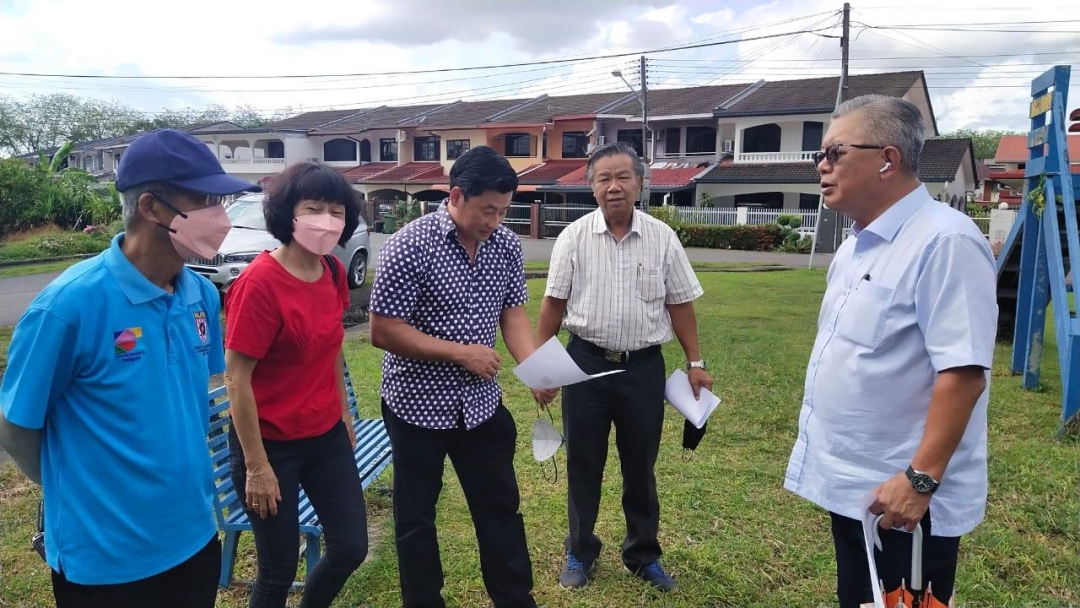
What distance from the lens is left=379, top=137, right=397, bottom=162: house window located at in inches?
1604

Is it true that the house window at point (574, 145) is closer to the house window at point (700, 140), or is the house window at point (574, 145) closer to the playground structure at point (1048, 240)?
the house window at point (700, 140)

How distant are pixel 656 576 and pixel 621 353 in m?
1.02

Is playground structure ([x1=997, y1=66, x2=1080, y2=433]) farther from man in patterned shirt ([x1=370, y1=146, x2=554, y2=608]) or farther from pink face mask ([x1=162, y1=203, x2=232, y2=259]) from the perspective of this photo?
pink face mask ([x1=162, y1=203, x2=232, y2=259])

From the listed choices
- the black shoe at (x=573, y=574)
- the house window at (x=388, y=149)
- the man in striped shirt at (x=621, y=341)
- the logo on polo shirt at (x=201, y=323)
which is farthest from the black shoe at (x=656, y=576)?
the house window at (x=388, y=149)

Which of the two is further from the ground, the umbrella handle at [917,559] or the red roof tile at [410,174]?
the red roof tile at [410,174]

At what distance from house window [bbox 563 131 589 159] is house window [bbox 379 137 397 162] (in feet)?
36.9

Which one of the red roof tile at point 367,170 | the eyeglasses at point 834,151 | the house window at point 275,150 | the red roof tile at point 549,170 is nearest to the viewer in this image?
the eyeglasses at point 834,151

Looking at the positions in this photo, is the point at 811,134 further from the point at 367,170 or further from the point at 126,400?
the point at 126,400

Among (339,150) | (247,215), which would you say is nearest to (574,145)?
(339,150)

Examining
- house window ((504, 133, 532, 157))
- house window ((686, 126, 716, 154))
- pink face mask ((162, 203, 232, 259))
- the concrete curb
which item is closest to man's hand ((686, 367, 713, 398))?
pink face mask ((162, 203, 232, 259))

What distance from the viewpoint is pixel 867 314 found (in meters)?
2.01

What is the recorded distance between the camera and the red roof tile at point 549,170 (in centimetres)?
3234

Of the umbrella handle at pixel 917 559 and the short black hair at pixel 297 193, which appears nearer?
the umbrella handle at pixel 917 559

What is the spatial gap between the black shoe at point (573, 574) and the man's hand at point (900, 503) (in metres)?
1.63
